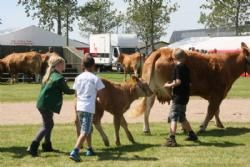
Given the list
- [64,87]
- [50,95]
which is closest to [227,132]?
[64,87]

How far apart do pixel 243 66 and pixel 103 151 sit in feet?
16.4

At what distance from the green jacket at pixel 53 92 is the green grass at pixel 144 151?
0.84m

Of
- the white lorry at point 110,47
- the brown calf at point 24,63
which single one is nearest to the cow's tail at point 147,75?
the brown calf at point 24,63

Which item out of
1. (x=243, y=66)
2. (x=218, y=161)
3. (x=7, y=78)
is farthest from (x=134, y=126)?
(x=7, y=78)

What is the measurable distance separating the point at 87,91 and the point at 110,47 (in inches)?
1972

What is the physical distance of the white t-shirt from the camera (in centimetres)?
935

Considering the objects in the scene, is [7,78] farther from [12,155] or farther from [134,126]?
[12,155]

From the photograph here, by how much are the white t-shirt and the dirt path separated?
16.6ft

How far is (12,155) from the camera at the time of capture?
982 centimetres

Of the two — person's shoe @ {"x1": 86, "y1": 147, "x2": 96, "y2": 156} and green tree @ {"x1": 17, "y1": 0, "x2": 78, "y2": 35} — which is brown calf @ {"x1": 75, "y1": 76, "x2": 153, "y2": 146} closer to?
person's shoe @ {"x1": 86, "y1": 147, "x2": 96, "y2": 156}

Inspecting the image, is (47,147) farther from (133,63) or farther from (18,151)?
(133,63)

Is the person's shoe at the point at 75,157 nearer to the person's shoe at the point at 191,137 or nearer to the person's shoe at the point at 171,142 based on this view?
the person's shoe at the point at 171,142

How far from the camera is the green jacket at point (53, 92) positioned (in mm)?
9664

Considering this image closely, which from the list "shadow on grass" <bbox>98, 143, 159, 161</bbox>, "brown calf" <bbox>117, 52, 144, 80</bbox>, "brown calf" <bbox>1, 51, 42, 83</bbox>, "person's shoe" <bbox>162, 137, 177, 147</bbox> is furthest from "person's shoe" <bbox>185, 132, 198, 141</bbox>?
"brown calf" <bbox>117, 52, 144, 80</bbox>
